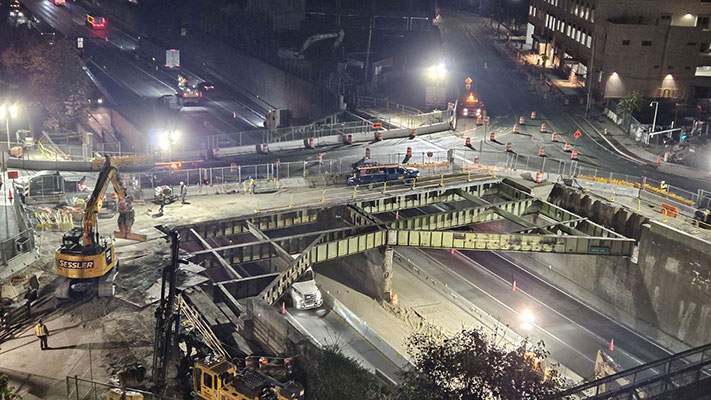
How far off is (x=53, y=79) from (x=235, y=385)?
63.1 metres

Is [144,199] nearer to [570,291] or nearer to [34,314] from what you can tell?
[34,314]

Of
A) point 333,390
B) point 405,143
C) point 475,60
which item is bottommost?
point 333,390

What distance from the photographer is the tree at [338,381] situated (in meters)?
29.3

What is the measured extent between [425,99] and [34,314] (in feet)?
186

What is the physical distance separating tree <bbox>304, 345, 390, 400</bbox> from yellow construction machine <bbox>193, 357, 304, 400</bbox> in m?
1.30

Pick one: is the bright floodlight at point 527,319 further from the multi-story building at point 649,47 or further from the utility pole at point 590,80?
Answer: the multi-story building at point 649,47

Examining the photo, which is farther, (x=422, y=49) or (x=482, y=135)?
(x=422, y=49)

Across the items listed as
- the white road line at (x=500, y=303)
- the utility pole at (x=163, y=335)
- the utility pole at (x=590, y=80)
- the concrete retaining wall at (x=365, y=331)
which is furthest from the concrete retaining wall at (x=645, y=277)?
the utility pole at (x=163, y=335)

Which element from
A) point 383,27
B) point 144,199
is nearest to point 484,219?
point 144,199

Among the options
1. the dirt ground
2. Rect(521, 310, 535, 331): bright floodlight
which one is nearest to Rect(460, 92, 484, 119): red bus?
Rect(521, 310, 535, 331): bright floodlight

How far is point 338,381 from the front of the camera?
29.8 meters

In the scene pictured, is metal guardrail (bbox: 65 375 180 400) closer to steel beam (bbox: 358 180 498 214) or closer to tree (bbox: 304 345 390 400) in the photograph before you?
tree (bbox: 304 345 390 400)

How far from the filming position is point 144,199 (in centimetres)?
5278

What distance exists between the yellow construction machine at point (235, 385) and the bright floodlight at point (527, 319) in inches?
987
